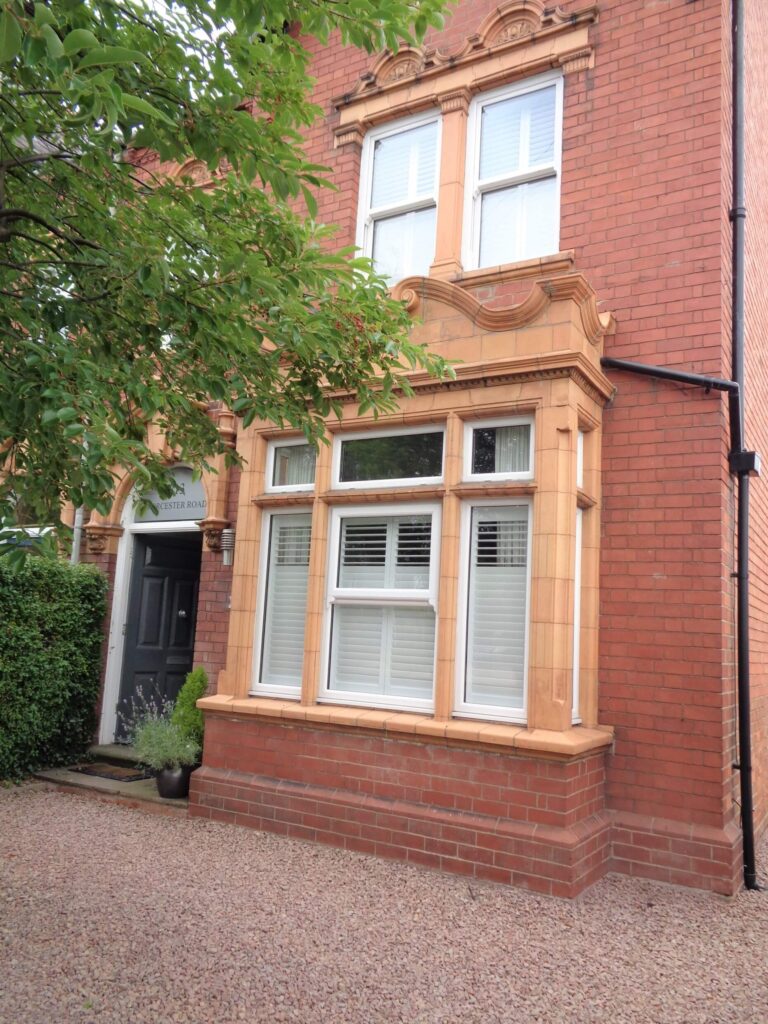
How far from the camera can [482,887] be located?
16.4 ft

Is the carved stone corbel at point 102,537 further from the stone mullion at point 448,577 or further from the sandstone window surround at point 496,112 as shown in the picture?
the stone mullion at point 448,577

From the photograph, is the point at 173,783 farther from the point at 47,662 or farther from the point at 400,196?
the point at 400,196

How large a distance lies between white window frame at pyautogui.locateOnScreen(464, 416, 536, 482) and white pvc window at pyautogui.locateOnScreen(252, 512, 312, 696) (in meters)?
1.50

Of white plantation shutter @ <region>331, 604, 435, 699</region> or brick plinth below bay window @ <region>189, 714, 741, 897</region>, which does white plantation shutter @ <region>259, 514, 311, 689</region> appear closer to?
white plantation shutter @ <region>331, 604, 435, 699</region>

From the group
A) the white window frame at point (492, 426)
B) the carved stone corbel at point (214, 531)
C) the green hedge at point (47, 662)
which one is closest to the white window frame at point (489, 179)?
the white window frame at point (492, 426)

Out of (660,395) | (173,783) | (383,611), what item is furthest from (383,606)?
(660,395)

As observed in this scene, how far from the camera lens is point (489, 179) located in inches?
273

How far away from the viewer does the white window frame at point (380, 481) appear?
6.08 metres

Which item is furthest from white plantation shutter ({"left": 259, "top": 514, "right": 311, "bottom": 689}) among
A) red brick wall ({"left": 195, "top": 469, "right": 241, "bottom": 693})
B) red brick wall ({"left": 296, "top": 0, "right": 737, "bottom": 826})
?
red brick wall ({"left": 296, "top": 0, "right": 737, "bottom": 826})

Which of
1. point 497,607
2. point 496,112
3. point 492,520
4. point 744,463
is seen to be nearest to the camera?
point 744,463

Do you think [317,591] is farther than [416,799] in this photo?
Yes

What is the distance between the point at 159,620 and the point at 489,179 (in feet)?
18.9

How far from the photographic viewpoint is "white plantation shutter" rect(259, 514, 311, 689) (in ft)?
21.6

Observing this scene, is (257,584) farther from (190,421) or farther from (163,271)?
(163,271)
